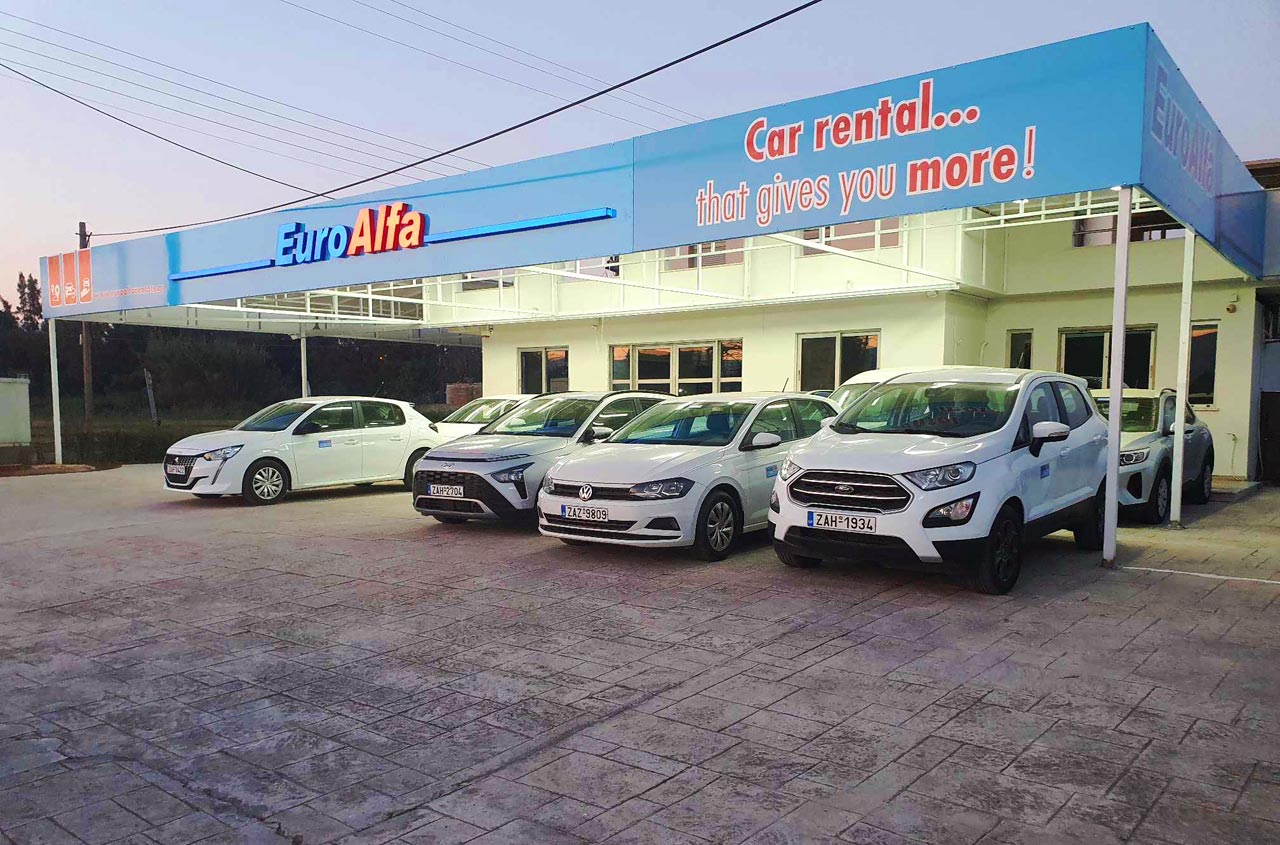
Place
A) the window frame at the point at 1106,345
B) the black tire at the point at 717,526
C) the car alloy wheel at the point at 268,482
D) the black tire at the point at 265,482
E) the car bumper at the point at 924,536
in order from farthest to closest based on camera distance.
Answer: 1. the window frame at the point at 1106,345
2. the car alloy wheel at the point at 268,482
3. the black tire at the point at 265,482
4. the black tire at the point at 717,526
5. the car bumper at the point at 924,536

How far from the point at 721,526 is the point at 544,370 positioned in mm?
14115

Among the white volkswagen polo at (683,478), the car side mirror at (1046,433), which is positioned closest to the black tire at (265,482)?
the white volkswagen polo at (683,478)

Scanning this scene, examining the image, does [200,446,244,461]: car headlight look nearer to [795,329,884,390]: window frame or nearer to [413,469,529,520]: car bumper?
[413,469,529,520]: car bumper

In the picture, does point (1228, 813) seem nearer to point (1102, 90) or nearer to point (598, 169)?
point (1102, 90)

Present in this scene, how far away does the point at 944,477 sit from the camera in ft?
21.1

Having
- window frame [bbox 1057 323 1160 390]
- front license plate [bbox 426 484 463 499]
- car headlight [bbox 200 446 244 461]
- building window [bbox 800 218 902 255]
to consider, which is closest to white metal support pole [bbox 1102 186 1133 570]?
front license plate [bbox 426 484 463 499]

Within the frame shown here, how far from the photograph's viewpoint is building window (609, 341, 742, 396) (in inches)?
717

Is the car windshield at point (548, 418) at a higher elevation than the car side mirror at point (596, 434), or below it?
higher

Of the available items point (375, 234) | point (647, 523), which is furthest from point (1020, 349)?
point (375, 234)

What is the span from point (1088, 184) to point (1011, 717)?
4.81 m

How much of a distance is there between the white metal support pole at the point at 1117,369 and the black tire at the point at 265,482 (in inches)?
416

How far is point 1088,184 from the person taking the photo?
712 cm

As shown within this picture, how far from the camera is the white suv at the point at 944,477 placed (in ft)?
20.9

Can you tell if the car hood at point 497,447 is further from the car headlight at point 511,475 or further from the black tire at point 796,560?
the black tire at point 796,560
